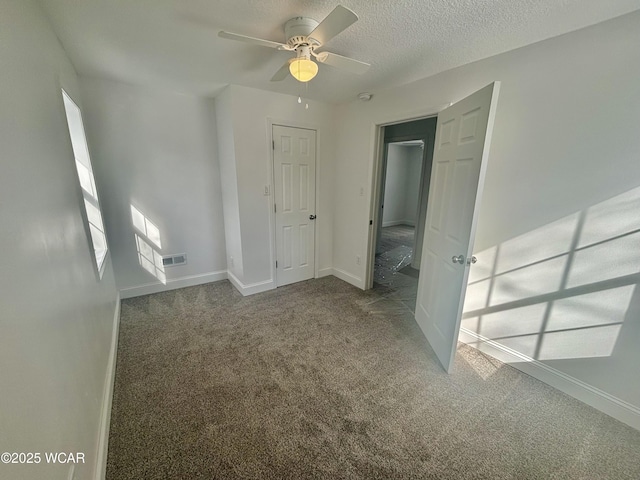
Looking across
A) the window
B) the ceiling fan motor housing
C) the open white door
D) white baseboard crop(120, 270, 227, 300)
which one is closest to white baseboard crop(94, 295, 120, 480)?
the window

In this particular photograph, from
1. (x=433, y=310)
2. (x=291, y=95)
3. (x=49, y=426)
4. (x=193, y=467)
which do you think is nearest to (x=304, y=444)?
(x=193, y=467)

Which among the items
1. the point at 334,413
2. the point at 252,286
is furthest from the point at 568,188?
the point at 252,286

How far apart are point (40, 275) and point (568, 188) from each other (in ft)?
9.15

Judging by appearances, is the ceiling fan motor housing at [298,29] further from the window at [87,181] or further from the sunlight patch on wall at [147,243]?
the sunlight patch on wall at [147,243]

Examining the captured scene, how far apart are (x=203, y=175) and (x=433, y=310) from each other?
9.90 feet

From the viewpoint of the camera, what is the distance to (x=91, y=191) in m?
2.39

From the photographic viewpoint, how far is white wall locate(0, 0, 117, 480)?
2.31 feet

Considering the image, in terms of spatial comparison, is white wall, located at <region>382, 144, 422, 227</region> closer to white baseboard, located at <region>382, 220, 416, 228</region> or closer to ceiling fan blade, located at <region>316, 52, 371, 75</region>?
white baseboard, located at <region>382, 220, 416, 228</region>

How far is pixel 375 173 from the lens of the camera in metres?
3.04

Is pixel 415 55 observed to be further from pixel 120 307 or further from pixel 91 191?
pixel 120 307

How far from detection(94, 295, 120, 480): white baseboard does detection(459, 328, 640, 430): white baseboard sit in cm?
264

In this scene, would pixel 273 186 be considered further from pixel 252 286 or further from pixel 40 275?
pixel 40 275

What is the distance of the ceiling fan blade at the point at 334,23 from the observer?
1179 mm

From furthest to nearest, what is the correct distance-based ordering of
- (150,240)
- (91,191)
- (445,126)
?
(150,240) < (91,191) < (445,126)
